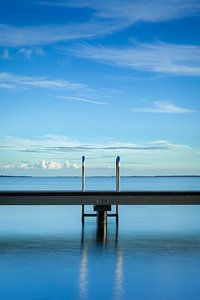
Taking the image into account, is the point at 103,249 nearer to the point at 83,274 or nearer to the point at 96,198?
the point at 96,198

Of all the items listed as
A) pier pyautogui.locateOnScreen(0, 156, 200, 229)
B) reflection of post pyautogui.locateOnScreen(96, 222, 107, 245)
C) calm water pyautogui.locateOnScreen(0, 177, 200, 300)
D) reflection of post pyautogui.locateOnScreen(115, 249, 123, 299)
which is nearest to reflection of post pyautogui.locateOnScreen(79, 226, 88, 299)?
calm water pyautogui.locateOnScreen(0, 177, 200, 300)

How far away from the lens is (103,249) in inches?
821

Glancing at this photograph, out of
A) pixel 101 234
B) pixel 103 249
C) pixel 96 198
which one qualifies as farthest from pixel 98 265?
pixel 101 234

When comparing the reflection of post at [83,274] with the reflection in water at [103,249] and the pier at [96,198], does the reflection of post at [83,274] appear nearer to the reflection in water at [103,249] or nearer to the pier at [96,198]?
the reflection in water at [103,249]

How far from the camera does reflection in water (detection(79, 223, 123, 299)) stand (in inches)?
552

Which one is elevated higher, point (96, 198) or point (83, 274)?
point (96, 198)

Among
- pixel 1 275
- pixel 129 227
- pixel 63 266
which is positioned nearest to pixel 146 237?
pixel 129 227

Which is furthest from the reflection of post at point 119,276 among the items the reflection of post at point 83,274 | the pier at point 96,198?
the pier at point 96,198

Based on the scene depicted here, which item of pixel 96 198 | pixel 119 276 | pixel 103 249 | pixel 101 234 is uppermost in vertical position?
pixel 96 198

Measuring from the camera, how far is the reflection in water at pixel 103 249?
14.0 m

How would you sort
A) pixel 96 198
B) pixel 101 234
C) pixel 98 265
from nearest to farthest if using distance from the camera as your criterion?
1. pixel 98 265
2. pixel 96 198
3. pixel 101 234

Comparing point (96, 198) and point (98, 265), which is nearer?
point (98, 265)

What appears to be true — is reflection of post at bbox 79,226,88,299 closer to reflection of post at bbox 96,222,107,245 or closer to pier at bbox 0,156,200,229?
reflection of post at bbox 96,222,107,245

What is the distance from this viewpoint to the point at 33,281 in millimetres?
14930
